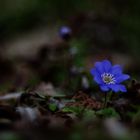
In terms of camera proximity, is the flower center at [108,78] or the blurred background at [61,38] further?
the blurred background at [61,38]

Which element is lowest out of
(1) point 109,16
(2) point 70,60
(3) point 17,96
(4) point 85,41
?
(3) point 17,96

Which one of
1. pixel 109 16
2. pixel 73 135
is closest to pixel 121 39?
pixel 109 16

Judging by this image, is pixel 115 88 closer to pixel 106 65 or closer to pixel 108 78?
pixel 108 78

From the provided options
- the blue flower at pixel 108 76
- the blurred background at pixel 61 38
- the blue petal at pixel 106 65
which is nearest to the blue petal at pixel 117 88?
the blue flower at pixel 108 76

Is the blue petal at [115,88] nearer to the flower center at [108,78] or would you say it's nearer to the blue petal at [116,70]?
the flower center at [108,78]

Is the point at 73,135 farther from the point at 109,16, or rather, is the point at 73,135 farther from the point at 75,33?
the point at 109,16

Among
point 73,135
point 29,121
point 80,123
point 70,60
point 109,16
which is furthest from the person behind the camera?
point 109,16

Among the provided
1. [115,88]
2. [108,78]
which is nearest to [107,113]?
[115,88]

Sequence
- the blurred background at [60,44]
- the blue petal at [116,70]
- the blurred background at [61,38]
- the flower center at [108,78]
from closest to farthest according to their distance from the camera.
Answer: the flower center at [108,78], the blue petal at [116,70], the blurred background at [60,44], the blurred background at [61,38]

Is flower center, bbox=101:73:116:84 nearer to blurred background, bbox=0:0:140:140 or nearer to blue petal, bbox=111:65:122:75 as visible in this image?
blue petal, bbox=111:65:122:75
